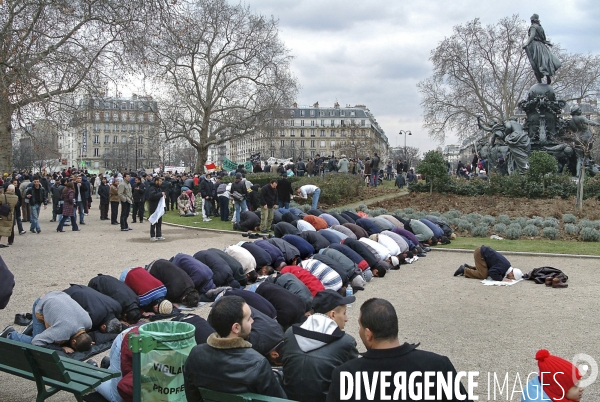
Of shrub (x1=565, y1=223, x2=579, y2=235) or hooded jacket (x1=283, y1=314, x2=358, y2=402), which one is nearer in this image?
hooded jacket (x1=283, y1=314, x2=358, y2=402)

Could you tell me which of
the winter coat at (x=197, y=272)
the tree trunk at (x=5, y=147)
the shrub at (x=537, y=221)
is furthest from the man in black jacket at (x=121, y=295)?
the tree trunk at (x=5, y=147)

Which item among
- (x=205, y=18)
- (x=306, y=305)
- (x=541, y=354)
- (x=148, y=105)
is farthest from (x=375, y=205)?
(x=148, y=105)

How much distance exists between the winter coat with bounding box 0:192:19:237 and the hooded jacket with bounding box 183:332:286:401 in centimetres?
1071

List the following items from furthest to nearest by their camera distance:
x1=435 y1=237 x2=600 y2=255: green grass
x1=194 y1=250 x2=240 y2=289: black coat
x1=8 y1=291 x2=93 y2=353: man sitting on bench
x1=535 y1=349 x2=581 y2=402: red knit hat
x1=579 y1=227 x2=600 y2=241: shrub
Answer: x1=579 y1=227 x2=600 y2=241: shrub < x1=435 y1=237 x2=600 y2=255: green grass < x1=194 y1=250 x2=240 y2=289: black coat < x1=8 y1=291 x2=93 y2=353: man sitting on bench < x1=535 y1=349 x2=581 y2=402: red knit hat

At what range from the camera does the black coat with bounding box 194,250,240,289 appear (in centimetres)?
833

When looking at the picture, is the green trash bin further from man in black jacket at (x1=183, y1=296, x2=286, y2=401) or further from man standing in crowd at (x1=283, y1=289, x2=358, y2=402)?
man standing in crowd at (x1=283, y1=289, x2=358, y2=402)

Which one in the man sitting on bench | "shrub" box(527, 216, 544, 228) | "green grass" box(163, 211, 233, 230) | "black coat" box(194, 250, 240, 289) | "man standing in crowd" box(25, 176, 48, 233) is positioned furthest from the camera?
"green grass" box(163, 211, 233, 230)

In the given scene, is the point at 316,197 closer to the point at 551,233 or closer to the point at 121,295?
the point at 551,233

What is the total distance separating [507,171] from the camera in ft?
76.0

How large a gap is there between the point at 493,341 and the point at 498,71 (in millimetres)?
45218

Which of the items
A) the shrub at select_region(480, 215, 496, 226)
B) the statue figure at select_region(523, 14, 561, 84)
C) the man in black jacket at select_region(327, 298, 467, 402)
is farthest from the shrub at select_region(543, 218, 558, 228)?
the man in black jacket at select_region(327, 298, 467, 402)

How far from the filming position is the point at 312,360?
148 inches

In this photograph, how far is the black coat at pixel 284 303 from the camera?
6227mm

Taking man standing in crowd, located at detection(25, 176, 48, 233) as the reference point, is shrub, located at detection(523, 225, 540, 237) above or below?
below
